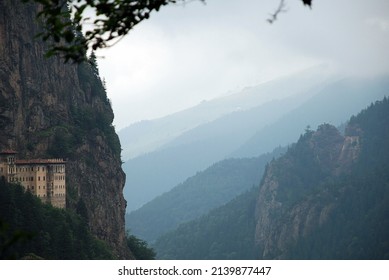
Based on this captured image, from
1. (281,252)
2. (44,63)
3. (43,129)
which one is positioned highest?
(44,63)

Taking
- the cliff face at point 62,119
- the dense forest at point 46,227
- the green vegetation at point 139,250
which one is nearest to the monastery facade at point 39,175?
the dense forest at point 46,227

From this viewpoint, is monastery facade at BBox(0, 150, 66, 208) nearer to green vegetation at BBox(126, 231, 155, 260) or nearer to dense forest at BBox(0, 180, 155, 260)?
dense forest at BBox(0, 180, 155, 260)

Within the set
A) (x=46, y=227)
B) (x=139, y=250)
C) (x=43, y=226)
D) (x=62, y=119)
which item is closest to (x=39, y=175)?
(x=46, y=227)

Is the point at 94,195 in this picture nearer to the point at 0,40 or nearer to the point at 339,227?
the point at 0,40

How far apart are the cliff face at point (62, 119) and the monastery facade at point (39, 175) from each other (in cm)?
334

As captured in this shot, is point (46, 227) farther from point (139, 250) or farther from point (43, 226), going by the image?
point (139, 250)

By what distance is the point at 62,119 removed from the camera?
9762 cm

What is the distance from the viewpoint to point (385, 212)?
186 metres

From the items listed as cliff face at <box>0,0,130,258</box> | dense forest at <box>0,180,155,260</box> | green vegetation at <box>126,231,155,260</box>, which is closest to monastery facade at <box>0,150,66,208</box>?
dense forest at <box>0,180,155,260</box>

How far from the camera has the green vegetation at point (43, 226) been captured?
7150cm

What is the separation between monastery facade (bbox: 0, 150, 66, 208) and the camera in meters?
80.7

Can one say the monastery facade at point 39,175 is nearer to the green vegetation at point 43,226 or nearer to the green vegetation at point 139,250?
the green vegetation at point 43,226
